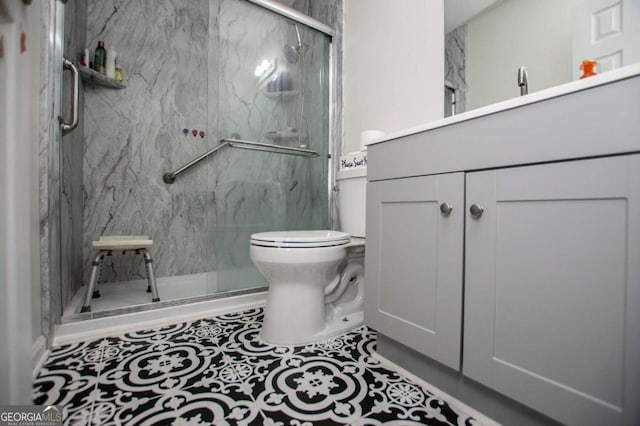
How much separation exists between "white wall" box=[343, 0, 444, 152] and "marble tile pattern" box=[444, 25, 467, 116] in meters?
0.03

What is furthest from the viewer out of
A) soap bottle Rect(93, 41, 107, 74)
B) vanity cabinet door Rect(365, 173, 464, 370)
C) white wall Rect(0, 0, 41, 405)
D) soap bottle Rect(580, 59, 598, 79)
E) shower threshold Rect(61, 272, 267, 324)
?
soap bottle Rect(93, 41, 107, 74)

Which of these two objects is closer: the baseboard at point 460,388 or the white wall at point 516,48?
the baseboard at point 460,388

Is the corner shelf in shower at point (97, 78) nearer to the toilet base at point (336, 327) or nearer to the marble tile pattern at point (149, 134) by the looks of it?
the marble tile pattern at point (149, 134)

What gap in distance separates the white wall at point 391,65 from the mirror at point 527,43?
70 mm

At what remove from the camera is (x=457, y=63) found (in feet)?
4.28

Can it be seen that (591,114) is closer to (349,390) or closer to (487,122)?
(487,122)

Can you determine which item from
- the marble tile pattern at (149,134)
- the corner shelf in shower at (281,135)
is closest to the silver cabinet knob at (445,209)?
the corner shelf in shower at (281,135)

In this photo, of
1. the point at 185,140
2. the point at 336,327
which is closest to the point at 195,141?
the point at 185,140

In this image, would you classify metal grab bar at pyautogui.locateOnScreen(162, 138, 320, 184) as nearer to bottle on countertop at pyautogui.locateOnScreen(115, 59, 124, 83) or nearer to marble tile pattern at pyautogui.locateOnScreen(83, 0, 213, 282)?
marble tile pattern at pyautogui.locateOnScreen(83, 0, 213, 282)

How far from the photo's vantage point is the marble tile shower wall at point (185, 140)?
1638mm

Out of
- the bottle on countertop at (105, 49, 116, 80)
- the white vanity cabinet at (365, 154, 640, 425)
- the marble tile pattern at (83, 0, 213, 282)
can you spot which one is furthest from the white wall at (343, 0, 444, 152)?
the bottle on countertop at (105, 49, 116, 80)

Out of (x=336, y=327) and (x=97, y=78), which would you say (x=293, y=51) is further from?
(x=336, y=327)

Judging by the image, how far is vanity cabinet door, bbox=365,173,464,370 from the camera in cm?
78

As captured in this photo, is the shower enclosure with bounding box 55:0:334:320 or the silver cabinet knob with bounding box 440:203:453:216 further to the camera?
Result: the shower enclosure with bounding box 55:0:334:320
